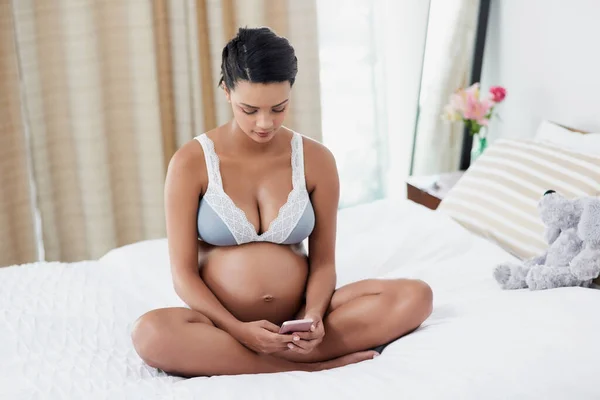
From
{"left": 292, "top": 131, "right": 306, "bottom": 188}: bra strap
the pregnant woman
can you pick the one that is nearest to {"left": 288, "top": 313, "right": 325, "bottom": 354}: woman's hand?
the pregnant woman

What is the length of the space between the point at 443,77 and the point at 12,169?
1.89 meters

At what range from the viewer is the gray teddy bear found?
5.69 ft

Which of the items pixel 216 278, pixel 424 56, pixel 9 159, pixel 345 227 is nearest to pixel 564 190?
pixel 345 227

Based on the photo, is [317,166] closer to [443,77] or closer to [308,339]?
[308,339]

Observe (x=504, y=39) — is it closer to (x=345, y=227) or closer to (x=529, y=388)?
(x=345, y=227)

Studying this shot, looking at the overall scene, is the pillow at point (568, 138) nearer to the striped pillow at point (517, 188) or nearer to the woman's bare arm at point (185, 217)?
the striped pillow at point (517, 188)

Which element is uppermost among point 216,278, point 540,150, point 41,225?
point 540,150

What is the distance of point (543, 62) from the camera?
107 inches

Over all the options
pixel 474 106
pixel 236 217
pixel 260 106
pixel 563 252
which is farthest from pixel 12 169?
pixel 563 252

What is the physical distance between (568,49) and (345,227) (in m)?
1.09

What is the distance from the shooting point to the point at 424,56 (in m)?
3.17

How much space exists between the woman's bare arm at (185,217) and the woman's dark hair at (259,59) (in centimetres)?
24

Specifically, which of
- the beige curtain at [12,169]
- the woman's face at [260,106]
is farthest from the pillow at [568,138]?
the beige curtain at [12,169]

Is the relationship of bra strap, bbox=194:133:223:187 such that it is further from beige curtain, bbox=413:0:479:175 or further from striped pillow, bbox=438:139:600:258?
beige curtain, bbox=413:0:479:175
